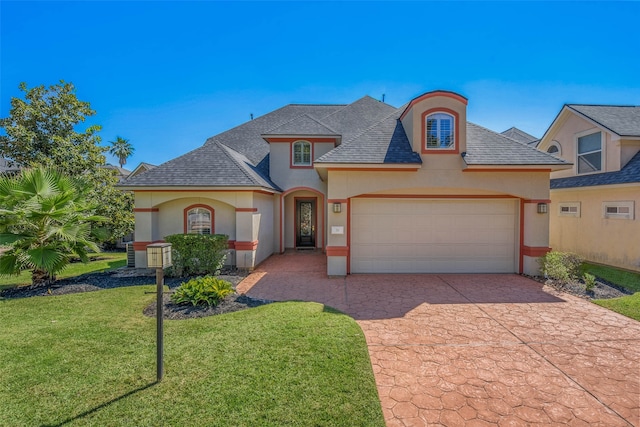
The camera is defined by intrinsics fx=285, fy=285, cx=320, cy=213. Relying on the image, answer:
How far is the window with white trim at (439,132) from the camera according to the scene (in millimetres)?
9320

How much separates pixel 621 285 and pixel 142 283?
47.7 feet

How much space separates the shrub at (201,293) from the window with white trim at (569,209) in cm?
1429

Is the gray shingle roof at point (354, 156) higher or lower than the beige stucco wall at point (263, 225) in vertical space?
higher

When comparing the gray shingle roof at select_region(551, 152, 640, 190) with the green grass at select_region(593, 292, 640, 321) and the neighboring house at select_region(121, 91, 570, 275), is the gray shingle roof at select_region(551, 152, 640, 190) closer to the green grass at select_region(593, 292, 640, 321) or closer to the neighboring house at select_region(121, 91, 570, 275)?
the neighboring house at select_region(121, 91, 570, 275)

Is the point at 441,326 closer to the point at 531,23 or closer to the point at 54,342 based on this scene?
the point at 54,342

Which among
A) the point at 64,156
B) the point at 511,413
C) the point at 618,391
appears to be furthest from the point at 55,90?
the point at 618,391

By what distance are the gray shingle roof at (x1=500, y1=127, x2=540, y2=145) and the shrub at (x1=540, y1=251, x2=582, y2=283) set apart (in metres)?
11.0

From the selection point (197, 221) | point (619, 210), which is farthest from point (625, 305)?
point (197, 221)

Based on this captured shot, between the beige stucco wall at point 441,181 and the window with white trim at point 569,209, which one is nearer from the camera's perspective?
the beige stucco wall at point 441,181

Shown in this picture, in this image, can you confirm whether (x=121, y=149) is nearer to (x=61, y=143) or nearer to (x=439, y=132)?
(x=61, y=143)

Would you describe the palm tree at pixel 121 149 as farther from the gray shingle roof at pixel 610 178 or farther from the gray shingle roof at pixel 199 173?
the gray shingle roof at pixel 610 178

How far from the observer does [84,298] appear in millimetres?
7445

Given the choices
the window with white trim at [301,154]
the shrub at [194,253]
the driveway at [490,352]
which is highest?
the window with white trim at [301,154]

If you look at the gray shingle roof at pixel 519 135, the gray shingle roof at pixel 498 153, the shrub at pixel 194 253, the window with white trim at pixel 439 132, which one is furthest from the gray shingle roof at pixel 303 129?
the gray shingle roof at pixel 519 135
